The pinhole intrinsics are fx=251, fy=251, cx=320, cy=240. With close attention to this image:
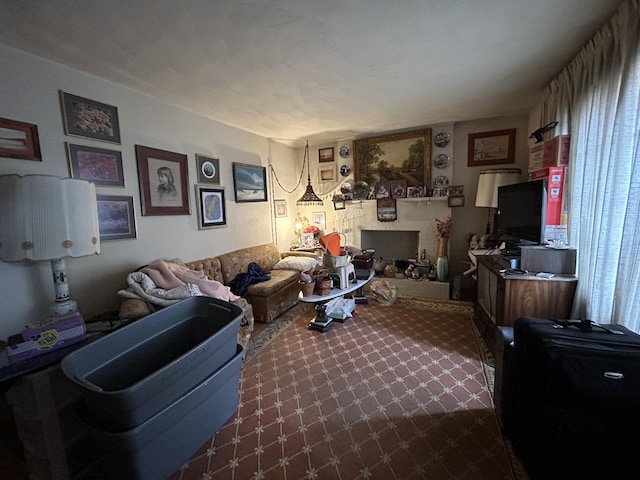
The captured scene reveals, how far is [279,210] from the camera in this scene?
4.56 meters

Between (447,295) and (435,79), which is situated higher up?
(435,79)

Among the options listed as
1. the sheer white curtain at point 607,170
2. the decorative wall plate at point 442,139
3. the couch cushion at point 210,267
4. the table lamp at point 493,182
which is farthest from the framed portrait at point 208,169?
the sheer white curtain at point 607,170

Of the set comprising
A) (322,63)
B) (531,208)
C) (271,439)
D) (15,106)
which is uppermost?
(322,63)

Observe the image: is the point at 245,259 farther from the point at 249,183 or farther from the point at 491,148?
the point at 491,148

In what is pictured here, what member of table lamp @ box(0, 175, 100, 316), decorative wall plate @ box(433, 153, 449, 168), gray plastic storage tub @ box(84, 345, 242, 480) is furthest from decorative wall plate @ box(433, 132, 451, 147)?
table lamp @ box(0, 175, 100, 316)

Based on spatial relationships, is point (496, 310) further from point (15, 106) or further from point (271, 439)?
point (15, 106)

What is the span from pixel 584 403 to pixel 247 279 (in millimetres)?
2932

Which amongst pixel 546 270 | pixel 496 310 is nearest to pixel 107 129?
pixel 496 310

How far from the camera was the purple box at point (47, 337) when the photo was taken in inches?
47.2

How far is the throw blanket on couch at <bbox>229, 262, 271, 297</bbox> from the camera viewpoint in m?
3.10

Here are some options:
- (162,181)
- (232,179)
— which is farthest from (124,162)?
(232,179)

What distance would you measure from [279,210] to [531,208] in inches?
138

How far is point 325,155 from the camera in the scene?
15.3 feet

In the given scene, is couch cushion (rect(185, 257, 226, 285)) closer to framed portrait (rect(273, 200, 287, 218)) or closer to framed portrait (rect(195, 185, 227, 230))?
framed portrait (rect(195, 185, 227, 230))
